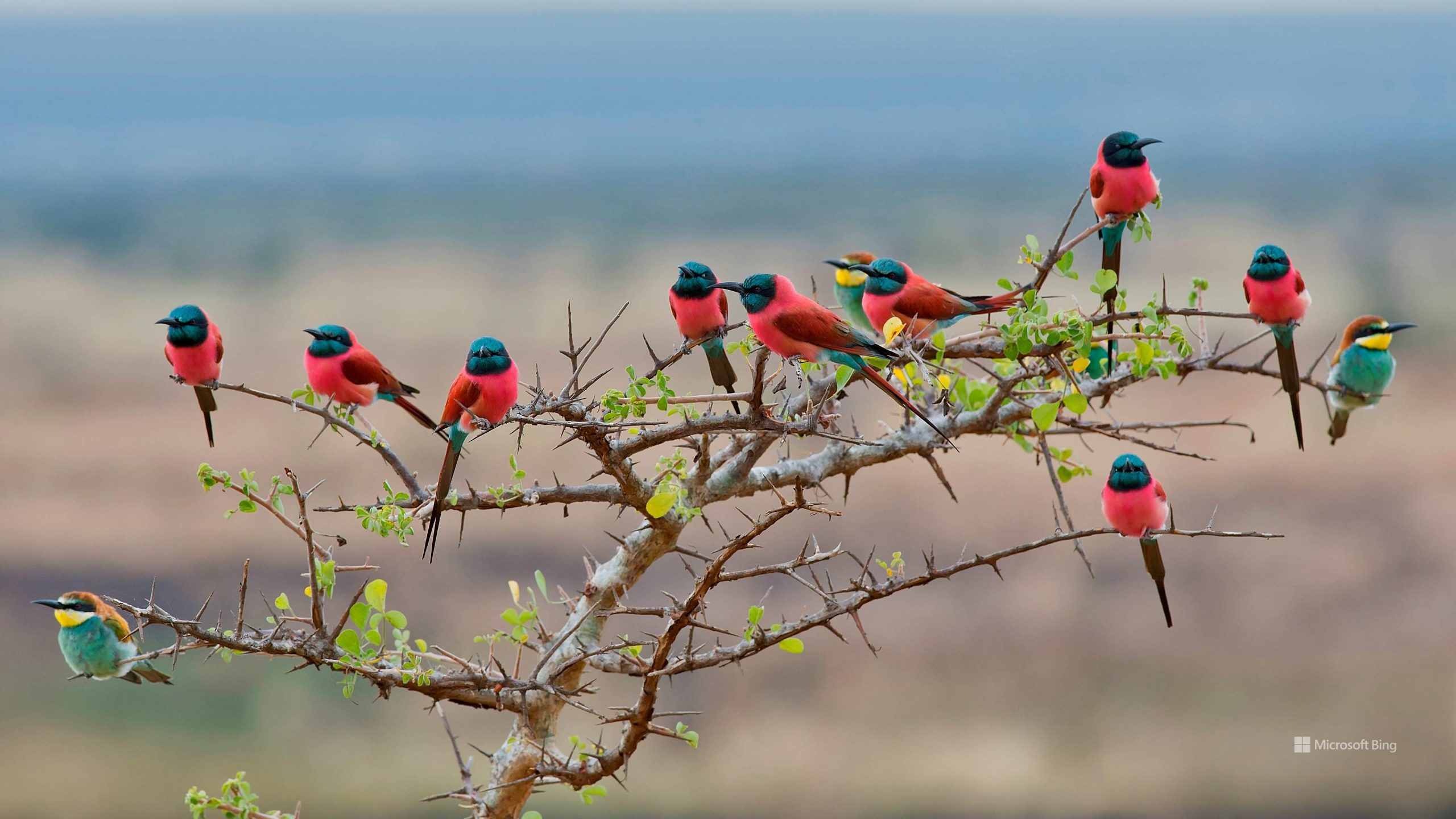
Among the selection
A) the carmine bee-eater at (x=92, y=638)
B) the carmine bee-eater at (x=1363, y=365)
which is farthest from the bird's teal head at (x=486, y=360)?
the carmine bee-eater at (x=1363, y=365)

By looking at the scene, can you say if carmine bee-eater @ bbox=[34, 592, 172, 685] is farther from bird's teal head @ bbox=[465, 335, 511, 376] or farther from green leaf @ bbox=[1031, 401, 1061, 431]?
green leaf @ bbox=[1031, 401, 1061, 431]

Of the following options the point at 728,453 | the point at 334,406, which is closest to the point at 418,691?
the point at 334,406

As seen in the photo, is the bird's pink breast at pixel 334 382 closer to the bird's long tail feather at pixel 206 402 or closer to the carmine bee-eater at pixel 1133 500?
the bird's long tail feather at pixel 206 402

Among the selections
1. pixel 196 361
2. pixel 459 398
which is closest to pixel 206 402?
pixel 196 361

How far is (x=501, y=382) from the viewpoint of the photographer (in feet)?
9.18

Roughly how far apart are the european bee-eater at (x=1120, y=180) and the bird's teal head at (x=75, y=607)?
9.78 feet

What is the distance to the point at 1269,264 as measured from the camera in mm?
3072

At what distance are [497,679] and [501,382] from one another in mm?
973

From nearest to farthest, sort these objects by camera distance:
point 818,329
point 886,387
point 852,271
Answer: point 886,387 < point 818,329 < point 852,271

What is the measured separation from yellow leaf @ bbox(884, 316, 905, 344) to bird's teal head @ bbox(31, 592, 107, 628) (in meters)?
2.34

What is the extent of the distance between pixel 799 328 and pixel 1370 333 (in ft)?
6.00

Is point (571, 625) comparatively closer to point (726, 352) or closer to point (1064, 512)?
point (726, 352)

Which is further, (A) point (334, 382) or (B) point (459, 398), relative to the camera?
(A) point (334, 382)

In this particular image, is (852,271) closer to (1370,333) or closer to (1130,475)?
(1130,475)
